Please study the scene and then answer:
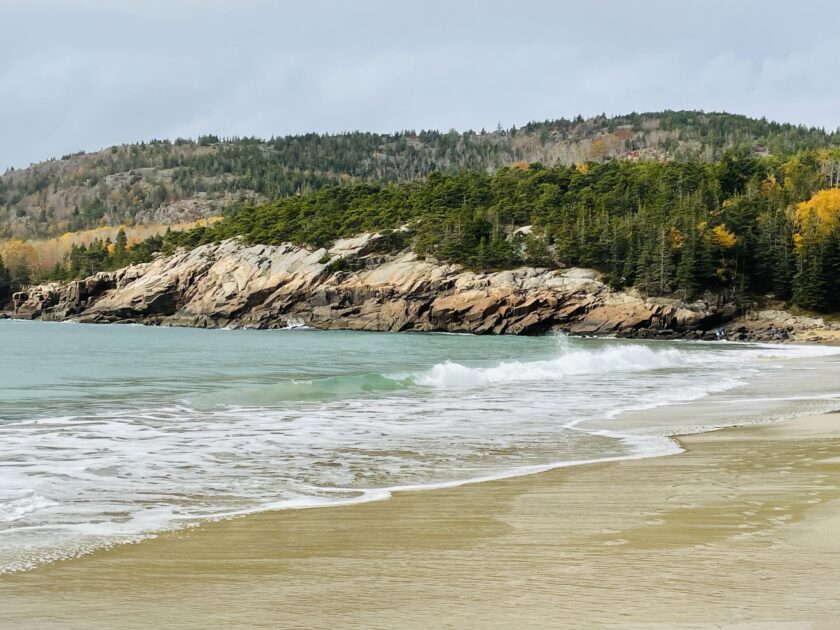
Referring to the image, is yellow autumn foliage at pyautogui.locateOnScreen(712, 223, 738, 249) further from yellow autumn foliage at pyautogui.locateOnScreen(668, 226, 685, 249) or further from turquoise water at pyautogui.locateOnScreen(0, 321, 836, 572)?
turquoise water at pyautogui.locateOnScreen(0, 321, 836, 572)

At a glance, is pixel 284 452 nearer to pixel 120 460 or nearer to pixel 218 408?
pixel 120 460

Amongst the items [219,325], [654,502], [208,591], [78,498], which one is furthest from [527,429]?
[219,325]

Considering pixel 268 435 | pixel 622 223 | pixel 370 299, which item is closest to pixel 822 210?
pixel 622 223

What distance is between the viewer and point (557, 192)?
114 metres

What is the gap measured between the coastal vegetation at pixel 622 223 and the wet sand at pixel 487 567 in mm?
81662

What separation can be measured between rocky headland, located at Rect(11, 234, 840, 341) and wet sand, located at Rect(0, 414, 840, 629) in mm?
73264

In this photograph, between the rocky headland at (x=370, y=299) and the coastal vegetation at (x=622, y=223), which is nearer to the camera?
the rocky headland at (x=370, y=299)

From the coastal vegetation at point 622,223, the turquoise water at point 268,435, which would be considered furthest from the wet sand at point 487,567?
the coastal vegetation at point 622,223

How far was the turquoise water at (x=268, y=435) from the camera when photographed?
840 cm

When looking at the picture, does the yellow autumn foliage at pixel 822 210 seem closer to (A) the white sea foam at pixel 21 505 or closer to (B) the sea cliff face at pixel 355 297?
(B) the sea cliff face at pixel 355 297

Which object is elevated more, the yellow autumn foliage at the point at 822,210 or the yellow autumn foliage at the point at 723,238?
the yellow autumn foliage at the point at 822,210

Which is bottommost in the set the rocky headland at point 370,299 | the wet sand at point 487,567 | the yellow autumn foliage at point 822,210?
the wet sand at point 487,567

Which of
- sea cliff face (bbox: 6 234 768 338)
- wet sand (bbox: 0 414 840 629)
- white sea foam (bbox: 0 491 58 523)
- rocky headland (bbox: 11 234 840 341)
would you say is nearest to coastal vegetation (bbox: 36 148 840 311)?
rocky headland (bbox: 11 234 840 341)

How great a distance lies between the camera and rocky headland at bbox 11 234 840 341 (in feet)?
272
